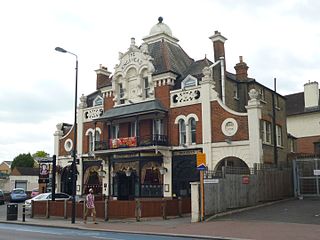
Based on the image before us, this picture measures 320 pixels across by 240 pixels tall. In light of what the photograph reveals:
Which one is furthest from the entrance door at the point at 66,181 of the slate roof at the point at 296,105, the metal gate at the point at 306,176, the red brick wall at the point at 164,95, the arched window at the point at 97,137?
the slate roof at the point at 296,105

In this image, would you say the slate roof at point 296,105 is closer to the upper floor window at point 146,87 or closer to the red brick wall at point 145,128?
the upper floor window at point 146,87

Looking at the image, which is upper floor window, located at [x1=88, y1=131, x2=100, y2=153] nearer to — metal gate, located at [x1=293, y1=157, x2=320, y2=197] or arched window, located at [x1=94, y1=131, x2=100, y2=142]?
arched window, located at [x1=94, y1=131, x2=100, y2=142]

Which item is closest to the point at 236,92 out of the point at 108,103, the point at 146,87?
the point at 146,87

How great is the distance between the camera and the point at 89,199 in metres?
21.3

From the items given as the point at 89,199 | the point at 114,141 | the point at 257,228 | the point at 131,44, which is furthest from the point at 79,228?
the point at 131,44

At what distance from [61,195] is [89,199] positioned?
9330 millimetres

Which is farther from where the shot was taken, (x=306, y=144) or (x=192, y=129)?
(x=306, y=144)

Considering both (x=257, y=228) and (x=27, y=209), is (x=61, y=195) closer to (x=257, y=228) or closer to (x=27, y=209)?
(x=27, y=209)

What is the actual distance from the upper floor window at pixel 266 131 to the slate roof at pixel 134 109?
23.1 feet

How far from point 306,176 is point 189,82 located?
34.2 feet

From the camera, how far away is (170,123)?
102ft

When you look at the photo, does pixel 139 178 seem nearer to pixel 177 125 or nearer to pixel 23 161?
pixel 177 125

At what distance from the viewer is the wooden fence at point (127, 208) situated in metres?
21.6

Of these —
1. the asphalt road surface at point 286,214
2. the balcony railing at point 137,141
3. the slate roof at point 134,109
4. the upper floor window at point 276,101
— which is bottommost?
the asphalt road surface at point 286,214
